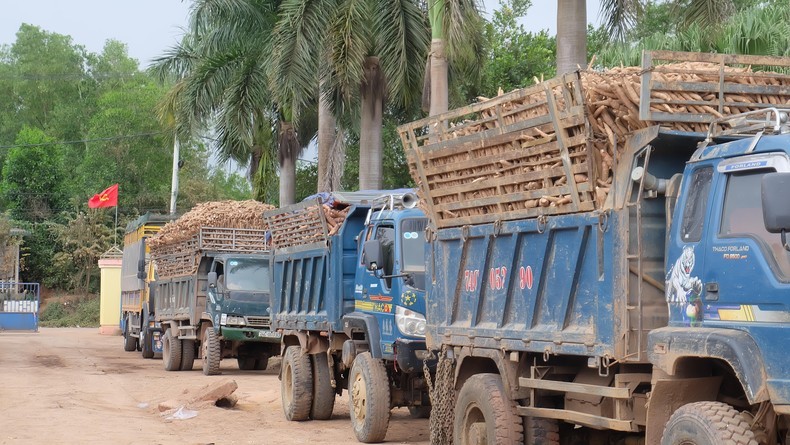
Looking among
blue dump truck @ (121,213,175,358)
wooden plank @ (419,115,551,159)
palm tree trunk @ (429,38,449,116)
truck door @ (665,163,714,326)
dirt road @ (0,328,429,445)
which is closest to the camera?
truck door @ (665,163,714,326)

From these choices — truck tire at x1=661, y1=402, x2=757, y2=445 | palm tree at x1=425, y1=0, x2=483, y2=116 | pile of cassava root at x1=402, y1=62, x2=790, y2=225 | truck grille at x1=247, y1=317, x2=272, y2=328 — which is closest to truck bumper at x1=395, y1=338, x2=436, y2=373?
pile of cassava root at x1=402, y1=62, x2=790, y2=225

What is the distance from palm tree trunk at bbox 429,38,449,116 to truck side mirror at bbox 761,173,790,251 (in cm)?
1244

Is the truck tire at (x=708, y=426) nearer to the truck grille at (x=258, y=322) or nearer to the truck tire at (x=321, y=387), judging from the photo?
the truck tire at (x=321, y=387)

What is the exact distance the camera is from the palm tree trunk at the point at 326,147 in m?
25.2

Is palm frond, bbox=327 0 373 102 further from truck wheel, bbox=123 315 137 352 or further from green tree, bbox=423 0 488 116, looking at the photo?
truck wheel, bbox=123 315 137 352

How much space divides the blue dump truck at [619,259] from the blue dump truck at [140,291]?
20.6 meters

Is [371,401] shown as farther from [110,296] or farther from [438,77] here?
[110,296]

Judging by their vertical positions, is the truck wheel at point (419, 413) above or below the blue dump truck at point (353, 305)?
below

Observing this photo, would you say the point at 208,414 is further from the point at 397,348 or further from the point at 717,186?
the point at 717,186

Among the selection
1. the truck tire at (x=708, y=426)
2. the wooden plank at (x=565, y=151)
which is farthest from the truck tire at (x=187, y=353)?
the truck tire at (x=708, y=426)

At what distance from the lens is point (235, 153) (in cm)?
2944

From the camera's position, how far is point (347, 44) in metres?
21.0

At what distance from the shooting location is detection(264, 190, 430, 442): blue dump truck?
12.2 meters

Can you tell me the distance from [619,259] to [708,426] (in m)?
1.47
